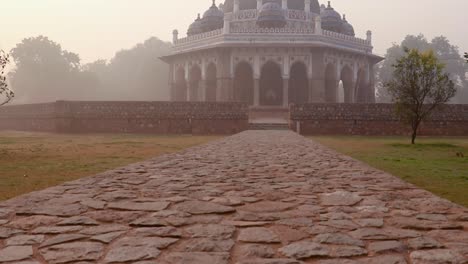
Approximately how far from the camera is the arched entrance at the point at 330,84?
29125mm

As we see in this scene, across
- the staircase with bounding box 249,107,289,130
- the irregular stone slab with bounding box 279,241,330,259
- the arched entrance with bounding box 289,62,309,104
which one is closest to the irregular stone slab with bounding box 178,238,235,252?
the irregular stone slab with bounding box 279,241,330,259

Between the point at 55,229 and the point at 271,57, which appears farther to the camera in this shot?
the point at 271,57

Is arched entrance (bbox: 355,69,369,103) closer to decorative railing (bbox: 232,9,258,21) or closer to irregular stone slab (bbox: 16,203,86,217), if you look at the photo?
decorative railing (bbox: 232,9,258,21)

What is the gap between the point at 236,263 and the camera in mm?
2006

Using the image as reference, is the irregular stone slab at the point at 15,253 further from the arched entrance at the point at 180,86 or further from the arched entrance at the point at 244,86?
the arched entrance at the point at 180,86

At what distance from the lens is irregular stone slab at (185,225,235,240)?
244 cm

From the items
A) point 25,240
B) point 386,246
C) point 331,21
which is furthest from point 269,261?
point 331,21

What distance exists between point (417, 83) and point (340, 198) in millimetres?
12026

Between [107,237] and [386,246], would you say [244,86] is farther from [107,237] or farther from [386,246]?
[386,246]

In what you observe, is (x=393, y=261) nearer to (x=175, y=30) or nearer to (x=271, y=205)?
(x=271, y=205)

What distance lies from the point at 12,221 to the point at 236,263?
1.64 metres

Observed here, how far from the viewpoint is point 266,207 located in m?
3.21

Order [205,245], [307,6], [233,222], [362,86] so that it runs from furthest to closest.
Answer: [362,86], [307,6], [233,222], [205,245]

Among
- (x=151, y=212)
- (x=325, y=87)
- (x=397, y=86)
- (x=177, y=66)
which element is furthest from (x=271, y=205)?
(x=177, y=66)
